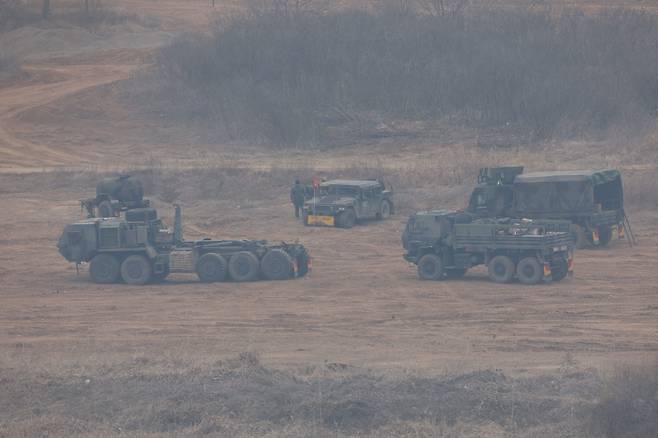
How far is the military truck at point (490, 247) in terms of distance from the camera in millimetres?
24125

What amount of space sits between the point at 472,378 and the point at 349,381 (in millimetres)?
1571

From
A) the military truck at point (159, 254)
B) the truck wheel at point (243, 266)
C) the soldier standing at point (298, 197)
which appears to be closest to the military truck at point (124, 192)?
the military truck at point (159, 254)

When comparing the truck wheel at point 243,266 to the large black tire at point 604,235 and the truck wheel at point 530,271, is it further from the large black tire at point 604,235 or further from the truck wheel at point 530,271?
the large black tire at point 604,235

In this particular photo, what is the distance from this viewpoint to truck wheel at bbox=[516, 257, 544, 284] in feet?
78.9

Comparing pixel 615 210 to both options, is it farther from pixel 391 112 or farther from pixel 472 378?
pixel 391 112

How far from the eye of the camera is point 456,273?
84.2 ft

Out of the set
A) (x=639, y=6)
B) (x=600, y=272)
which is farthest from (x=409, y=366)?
(x=639, y=6)

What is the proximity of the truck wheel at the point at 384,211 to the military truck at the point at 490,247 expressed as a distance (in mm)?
8291

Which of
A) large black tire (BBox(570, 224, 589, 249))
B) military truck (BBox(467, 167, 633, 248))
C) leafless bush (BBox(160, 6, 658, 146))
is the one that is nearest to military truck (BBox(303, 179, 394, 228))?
military truck (BBox(467, 167, 633, 248))

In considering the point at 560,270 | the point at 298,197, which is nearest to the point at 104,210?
the point at 298,197

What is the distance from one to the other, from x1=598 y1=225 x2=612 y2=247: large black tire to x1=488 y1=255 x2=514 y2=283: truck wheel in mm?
5471

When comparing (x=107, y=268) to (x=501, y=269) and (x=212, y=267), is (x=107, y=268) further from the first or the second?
(x=501, y=269)

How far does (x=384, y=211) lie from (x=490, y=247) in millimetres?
10074

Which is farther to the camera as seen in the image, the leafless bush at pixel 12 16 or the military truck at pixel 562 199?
the leafless bush at pixel 12 16
